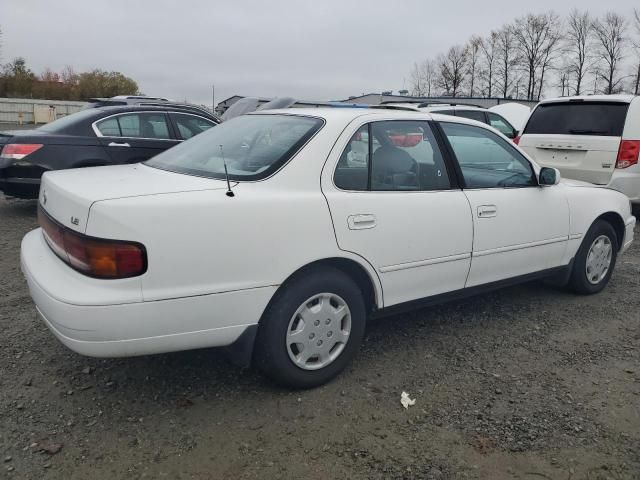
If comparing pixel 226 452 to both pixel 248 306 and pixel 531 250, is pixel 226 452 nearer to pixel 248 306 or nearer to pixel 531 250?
pixel 248 306

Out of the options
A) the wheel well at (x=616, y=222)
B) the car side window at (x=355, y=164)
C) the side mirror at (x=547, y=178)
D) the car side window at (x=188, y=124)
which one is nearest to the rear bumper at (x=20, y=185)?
the car side window at (x=188, y=124)

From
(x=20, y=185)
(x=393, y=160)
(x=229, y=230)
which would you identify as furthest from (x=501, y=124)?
(x=229, y=230)

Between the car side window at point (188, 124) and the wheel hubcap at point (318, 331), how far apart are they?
537 centimetres

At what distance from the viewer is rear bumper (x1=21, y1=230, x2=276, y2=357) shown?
2.42 meters

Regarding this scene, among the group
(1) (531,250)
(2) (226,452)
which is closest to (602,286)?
(1) (531,250)

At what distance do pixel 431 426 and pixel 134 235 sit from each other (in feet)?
5.55

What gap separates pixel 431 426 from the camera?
2.76 meters

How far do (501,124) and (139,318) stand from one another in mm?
9553

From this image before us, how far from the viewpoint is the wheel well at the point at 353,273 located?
290 centimetres

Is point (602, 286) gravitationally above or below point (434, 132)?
below

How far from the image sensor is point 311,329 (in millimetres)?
2965

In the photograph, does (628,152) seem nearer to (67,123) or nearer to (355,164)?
(355,164)

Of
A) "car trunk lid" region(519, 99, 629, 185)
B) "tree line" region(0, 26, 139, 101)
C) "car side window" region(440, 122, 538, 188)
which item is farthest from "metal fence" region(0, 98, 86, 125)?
"car side window" region(440, 122, 538, 188)

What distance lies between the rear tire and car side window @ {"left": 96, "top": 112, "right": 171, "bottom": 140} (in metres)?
5.43
